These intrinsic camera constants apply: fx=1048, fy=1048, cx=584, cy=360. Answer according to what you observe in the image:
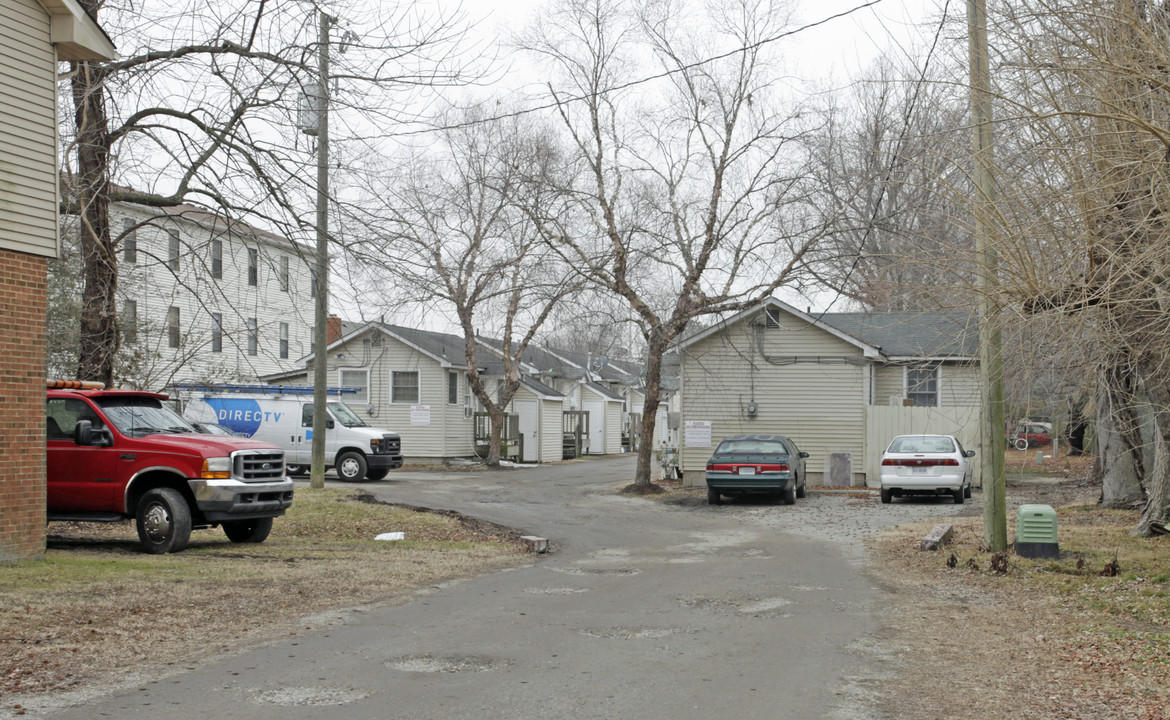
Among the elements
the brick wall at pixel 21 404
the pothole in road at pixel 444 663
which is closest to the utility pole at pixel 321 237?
the brick wall at pixel 21 404

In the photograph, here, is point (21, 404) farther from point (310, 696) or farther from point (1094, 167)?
point (1094, 167)

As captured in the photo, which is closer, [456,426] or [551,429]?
[456,426]

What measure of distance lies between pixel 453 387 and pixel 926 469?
19.6 m

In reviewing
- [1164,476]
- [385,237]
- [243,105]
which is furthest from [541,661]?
[1164,476]

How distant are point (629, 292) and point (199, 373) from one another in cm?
1831

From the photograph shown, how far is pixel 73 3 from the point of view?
11641 millimetres

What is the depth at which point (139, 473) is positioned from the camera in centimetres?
1295

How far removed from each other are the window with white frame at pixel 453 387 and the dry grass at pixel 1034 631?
2430 centimetres

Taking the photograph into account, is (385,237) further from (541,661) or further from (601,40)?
(601,40)

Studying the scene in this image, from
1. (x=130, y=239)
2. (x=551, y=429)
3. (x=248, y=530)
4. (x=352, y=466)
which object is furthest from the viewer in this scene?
(x=551, y=429)

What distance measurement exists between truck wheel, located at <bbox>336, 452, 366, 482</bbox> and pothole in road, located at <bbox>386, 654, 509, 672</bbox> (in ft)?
73.5

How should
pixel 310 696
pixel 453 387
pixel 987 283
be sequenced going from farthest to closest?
pixel 453 387 < pixel 987 283 < pixel 310 696

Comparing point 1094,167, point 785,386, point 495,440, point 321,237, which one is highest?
point 321,237

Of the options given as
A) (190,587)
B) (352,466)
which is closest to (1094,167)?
(190,587)
